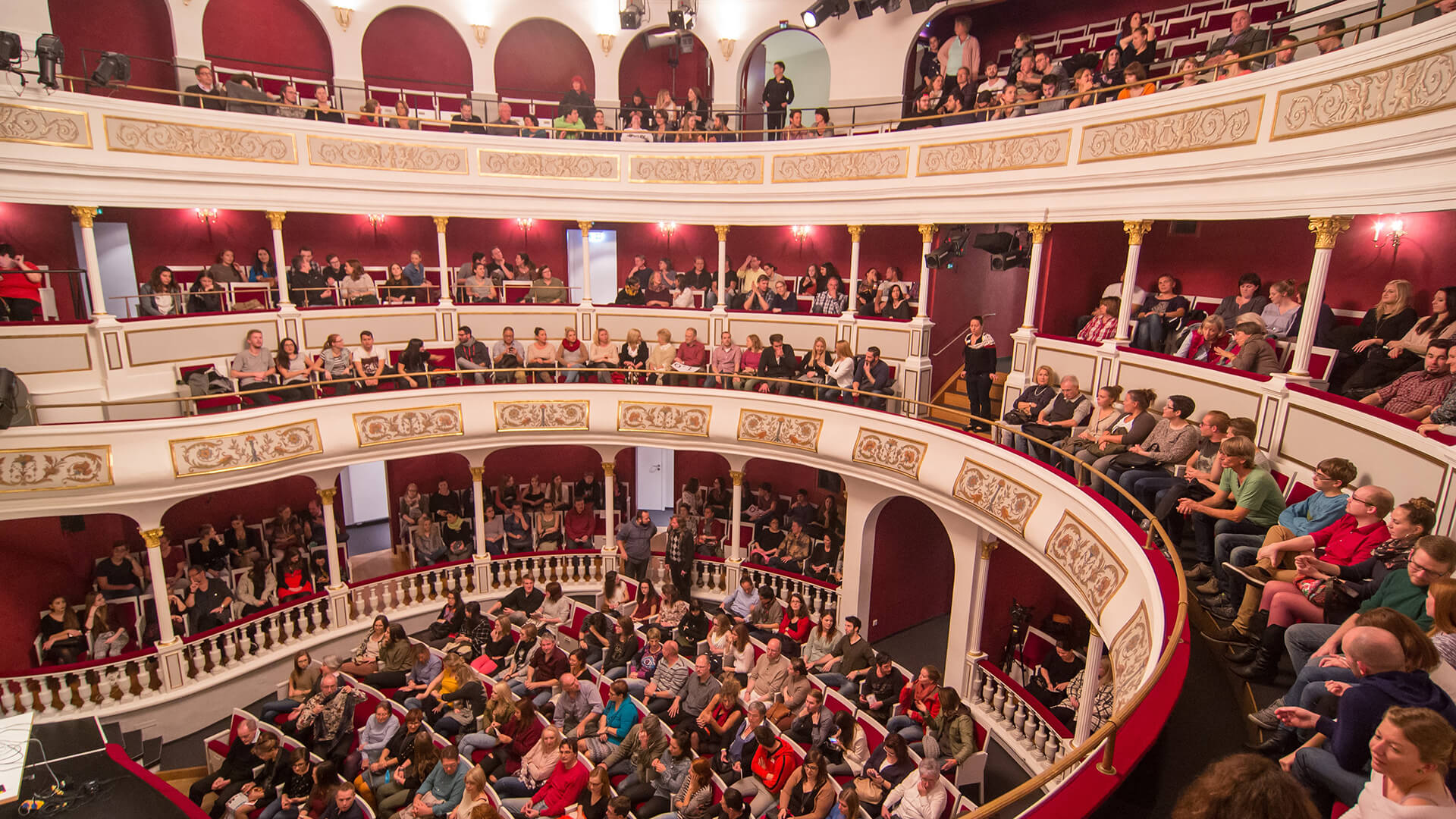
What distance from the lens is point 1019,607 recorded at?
32.4ft

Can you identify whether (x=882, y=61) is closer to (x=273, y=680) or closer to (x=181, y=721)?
(x=273, y=680)

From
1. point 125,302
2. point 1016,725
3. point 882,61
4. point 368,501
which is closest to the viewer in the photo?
point 1016,725

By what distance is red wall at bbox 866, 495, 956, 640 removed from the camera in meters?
11.5

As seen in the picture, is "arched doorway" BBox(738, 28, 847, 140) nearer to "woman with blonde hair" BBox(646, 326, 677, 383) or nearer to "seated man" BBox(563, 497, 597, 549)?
"woman with blonde hair" BBox(646, 326, 677, 383)

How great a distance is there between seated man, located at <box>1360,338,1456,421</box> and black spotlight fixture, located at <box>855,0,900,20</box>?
32.7ft

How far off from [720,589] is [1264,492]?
8.49 m

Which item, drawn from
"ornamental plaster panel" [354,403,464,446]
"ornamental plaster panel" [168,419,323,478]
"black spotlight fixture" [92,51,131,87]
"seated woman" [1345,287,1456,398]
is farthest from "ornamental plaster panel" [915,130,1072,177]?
"black spotlight fixture" [92,51,131,87]

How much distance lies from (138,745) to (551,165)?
9.84 m

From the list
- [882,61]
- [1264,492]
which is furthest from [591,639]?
[882,61]

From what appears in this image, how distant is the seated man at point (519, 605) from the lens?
1038 centimetres

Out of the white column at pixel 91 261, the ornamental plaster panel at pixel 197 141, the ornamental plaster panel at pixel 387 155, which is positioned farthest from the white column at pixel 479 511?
the ornamental plaster panel at pixel 197 141

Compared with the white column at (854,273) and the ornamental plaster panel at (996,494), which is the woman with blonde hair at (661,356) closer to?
the white column at (854,273)

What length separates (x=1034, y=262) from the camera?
1010cm

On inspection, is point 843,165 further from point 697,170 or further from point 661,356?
point 661,356
